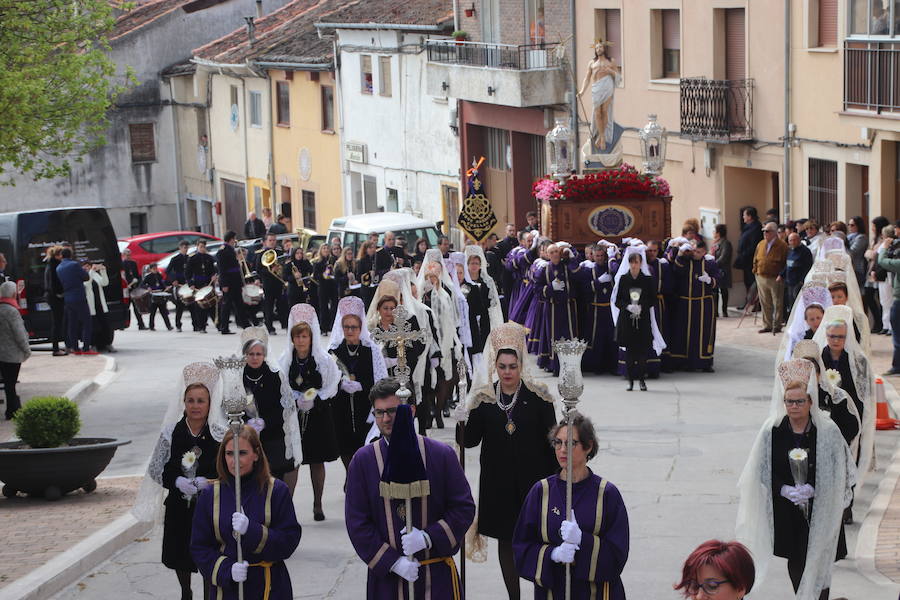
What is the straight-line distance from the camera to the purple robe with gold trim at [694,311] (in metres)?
19.3

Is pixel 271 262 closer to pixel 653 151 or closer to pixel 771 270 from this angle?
pixel 653 151

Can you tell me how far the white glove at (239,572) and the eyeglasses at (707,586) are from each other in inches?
113

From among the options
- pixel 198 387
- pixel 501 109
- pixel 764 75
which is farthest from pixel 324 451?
pixel 501 109

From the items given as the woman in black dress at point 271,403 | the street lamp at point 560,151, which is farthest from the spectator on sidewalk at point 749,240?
the woman in black dress at point 271,403

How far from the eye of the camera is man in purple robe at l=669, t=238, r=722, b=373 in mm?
19312

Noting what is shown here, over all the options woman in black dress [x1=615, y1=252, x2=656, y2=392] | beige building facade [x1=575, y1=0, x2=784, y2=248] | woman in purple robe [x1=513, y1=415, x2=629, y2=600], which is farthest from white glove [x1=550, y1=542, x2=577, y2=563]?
beige building facade [x1=575, y1=0, x2=784, y2=248]

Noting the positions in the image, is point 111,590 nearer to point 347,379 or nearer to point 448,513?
point 347,379

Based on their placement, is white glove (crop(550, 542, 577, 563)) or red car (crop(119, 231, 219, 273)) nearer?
white glove (crop(550, 542, 577, 563))

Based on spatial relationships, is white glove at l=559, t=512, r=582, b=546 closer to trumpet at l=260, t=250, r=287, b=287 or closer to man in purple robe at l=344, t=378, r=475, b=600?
man in purple robe at l=344, t=378, r=475, b=600

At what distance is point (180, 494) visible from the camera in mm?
9312

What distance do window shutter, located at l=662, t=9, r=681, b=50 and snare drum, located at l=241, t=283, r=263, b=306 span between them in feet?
29.7

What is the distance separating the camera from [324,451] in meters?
11.9

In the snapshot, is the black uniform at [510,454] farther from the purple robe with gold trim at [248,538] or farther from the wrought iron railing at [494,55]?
the wrought iron railing at [494,55]

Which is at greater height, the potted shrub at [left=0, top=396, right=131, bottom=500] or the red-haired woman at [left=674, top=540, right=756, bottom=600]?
the red-haired woman at [left=674, top=540, right=756, bottom=600]
